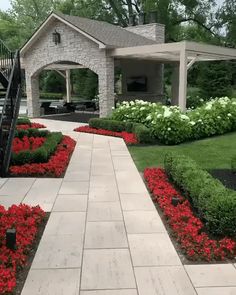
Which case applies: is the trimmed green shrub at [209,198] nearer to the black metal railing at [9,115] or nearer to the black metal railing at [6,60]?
the black metal railing at [9,115]

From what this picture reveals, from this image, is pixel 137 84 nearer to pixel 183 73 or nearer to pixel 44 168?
pixel 183 73

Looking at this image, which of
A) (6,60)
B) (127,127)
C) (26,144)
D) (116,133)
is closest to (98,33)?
(127,127)

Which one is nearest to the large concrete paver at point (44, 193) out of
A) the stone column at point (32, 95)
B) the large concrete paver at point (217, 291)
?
the large concrete paver at point (217, 291)

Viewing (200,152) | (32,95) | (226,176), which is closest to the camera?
(226,176)

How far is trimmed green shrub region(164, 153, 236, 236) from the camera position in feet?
15.2

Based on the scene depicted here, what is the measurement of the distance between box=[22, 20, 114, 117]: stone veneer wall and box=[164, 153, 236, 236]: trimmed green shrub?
1054 cm

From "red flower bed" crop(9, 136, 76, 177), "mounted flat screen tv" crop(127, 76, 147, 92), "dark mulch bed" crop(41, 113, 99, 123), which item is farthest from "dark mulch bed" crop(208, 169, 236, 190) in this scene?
"mounted flat screen tv" crop(127, 76, 147, 92)

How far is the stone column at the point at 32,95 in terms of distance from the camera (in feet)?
64.3

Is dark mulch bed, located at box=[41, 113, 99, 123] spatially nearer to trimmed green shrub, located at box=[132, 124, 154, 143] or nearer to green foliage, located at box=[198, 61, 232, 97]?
trimmed green shrub, located at box=[132, 124, 154, 143]

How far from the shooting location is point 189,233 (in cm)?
467

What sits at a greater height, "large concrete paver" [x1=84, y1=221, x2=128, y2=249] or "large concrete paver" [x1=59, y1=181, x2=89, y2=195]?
"large concrete paver" [x1=59, y1=181, x2=89, y2=195]

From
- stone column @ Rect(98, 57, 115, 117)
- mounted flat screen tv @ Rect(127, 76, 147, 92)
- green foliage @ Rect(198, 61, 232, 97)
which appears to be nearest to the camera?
stone column @ Rect(98, 57, 115, 117)

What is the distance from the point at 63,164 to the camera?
27.7 ft

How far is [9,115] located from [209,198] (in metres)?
5.89
